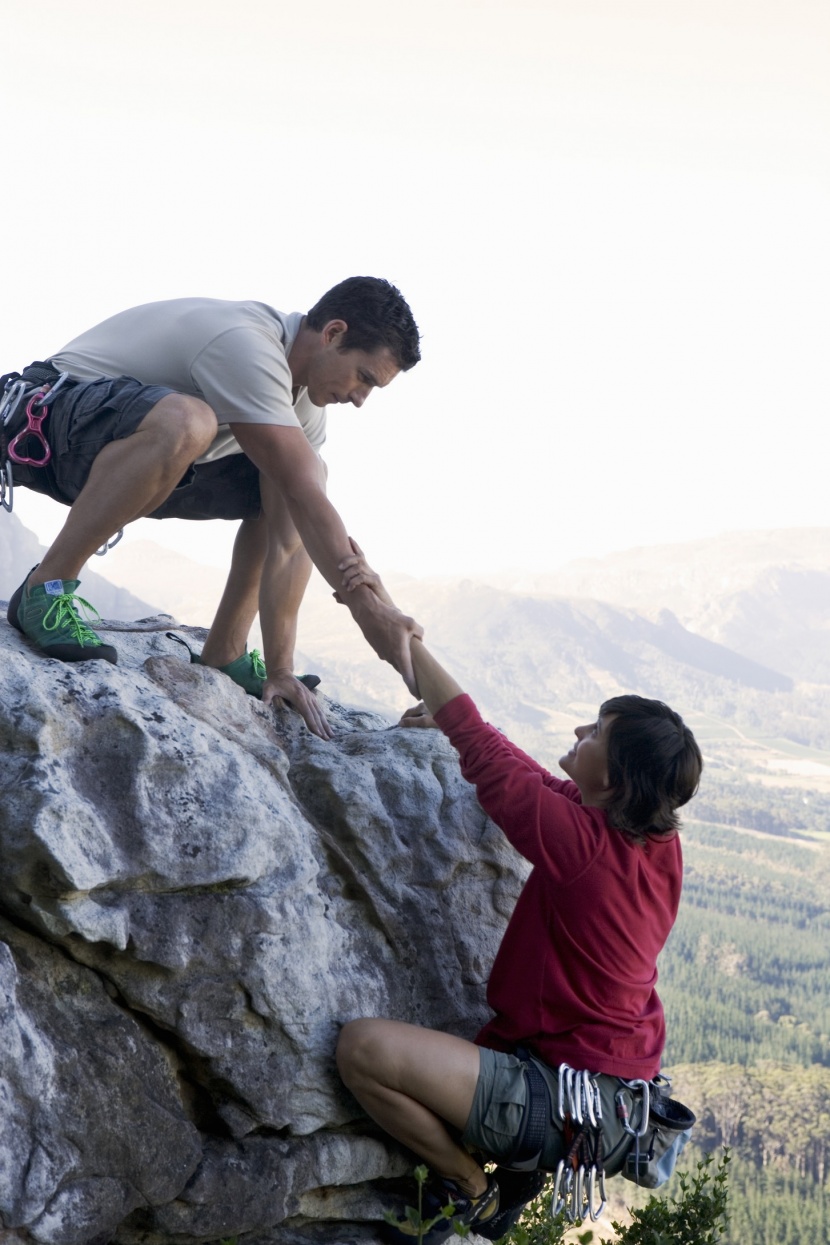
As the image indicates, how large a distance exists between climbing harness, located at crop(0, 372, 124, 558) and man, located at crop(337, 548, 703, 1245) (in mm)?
2654

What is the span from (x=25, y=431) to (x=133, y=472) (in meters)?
0.82

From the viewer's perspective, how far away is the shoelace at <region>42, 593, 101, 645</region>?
5531 millimetres

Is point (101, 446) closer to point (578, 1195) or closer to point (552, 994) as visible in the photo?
point (552, 994)

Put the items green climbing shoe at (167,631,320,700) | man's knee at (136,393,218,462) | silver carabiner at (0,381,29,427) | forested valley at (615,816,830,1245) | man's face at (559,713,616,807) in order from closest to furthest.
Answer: man's face at (559,713,616,807), man's knee at (136,393,218,462), silver carabiner at (0,381,29,427), green climbing shoe at (167,631,320,700), forested valley at (615,816,830,1245)

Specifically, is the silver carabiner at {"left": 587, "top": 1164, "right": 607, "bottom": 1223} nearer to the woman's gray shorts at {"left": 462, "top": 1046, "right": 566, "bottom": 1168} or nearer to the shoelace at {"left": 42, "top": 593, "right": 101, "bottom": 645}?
the woman's gray shorts at {"left": 462, "top": 1046, "right": 566, "bottom": 1168}

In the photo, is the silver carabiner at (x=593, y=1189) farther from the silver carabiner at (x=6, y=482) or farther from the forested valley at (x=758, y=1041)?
the forested valley at (x=758, y=1041)

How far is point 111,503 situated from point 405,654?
1.70m

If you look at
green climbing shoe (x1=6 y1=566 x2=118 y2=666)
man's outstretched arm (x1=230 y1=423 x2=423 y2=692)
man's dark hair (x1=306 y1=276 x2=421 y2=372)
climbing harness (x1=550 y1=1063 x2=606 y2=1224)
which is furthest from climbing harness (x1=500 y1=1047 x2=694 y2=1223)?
man's dark hair (x1=306 y1=276 x2=421 y2=372)

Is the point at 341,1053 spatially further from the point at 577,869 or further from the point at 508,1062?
the point at 577,869

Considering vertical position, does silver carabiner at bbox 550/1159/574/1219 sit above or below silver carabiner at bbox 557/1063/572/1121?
below

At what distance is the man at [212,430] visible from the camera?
18.1 feet

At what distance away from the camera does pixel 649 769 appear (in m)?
5.04

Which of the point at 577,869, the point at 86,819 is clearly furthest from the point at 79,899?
the point at 577,869

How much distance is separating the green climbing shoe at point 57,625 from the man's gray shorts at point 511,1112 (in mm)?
2739
